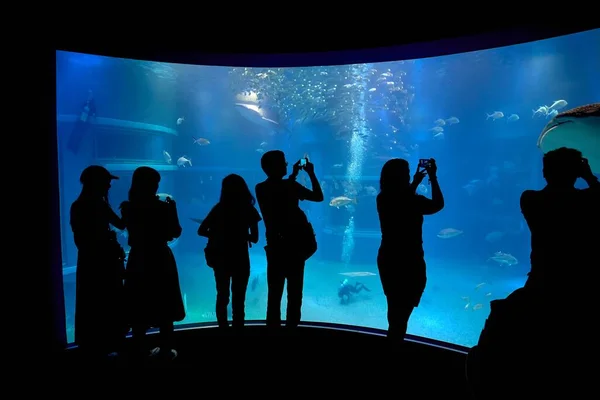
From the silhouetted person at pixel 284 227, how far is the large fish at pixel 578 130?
352 centimetres

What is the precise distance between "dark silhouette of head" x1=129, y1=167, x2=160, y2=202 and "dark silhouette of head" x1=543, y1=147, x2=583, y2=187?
8.96 feet

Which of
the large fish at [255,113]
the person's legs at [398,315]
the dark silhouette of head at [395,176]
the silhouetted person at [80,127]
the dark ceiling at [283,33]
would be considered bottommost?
the person's legs at [398,315]

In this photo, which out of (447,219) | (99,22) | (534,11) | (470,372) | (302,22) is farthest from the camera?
(447,219)

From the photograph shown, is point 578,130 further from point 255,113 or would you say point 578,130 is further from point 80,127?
point 255,113

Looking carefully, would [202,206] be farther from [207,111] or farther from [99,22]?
[99,22]

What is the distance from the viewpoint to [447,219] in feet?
106

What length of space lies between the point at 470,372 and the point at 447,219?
3401 cm

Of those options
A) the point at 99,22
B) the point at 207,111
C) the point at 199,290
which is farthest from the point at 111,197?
the point at 99,22

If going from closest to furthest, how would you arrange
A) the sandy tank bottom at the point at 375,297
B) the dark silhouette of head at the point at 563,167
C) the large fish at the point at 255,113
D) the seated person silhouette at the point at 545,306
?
the seated person silhouette at the point at 545,306
the dark silhouette of head at the point at 563,167
the sandy tank bottom at the point at 375,297
the large fish at the point at 255,113

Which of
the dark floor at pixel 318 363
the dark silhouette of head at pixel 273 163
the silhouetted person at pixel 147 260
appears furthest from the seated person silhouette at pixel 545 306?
the silhouetted person at pixel 147 260

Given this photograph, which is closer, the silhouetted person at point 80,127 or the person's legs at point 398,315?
the person's legs at point 398,315

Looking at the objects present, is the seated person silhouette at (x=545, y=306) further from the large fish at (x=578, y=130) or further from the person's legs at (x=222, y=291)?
the large fish at (x=578, y=130)

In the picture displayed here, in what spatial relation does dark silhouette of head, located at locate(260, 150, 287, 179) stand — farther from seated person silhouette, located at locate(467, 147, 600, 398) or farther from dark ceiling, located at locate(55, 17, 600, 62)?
seated person silhouette, located at locate(467, 147, 600, 398)

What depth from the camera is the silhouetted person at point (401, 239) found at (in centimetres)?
255
